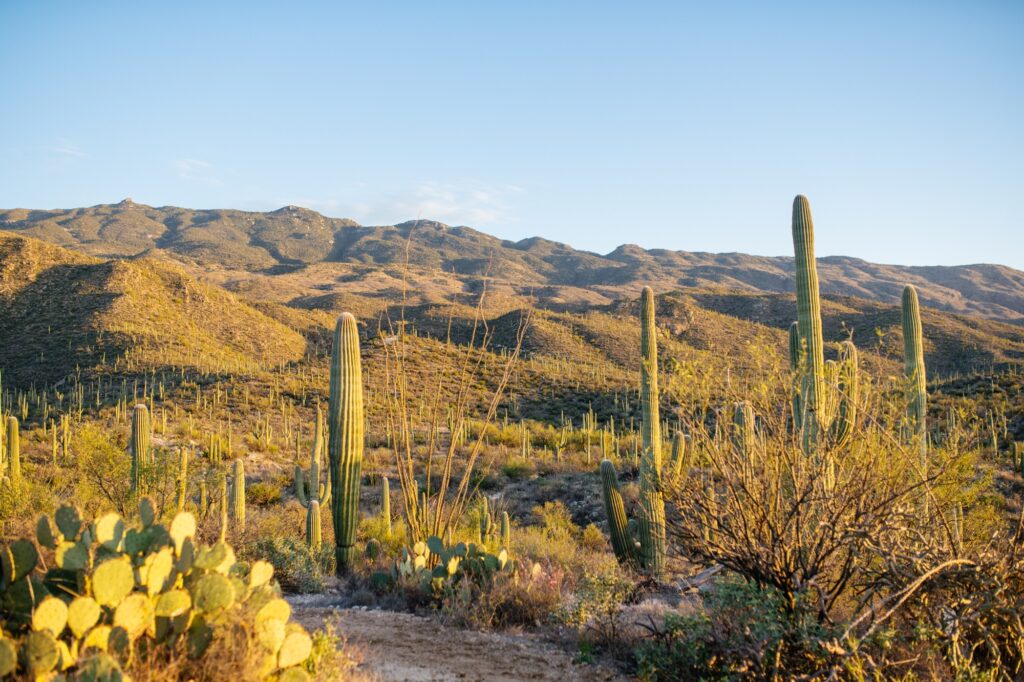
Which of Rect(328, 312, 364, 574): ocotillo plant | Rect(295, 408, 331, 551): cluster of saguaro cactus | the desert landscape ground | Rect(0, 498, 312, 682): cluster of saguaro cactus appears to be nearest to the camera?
Rect(0, 498, 312, 682): cluster of saguaro cactus

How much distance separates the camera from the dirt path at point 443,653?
Answer: 192 inches

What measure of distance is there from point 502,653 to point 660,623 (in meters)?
1.61

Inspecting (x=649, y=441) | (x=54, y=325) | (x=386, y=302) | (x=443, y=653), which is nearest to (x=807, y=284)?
(x=649, y=441)

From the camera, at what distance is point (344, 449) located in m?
8.39

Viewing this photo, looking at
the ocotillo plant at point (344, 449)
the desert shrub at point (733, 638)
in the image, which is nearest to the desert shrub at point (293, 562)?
the ocotillo plant at point (344, 449)

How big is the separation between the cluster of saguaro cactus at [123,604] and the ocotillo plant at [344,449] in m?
4.75

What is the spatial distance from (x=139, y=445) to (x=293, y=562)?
4963 millimetres

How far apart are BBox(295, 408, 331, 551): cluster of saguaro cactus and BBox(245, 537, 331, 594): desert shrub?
0.29 meters

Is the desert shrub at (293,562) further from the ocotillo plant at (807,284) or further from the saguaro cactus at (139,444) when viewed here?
the ocotillo plant at (807,284)

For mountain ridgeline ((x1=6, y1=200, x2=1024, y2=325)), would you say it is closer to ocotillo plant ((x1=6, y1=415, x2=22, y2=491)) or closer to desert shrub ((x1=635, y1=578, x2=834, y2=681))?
ocotillo plant ((x1=6, y1=415, x2=22, y2=491))

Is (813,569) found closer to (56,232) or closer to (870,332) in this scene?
(870,332)

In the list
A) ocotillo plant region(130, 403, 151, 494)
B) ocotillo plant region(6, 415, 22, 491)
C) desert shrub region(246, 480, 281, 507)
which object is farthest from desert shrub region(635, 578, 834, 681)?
desert shrub region(246, 480, 281, 507)

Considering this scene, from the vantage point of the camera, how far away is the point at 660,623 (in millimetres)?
6090

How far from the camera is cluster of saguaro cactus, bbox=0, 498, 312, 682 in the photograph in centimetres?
270
